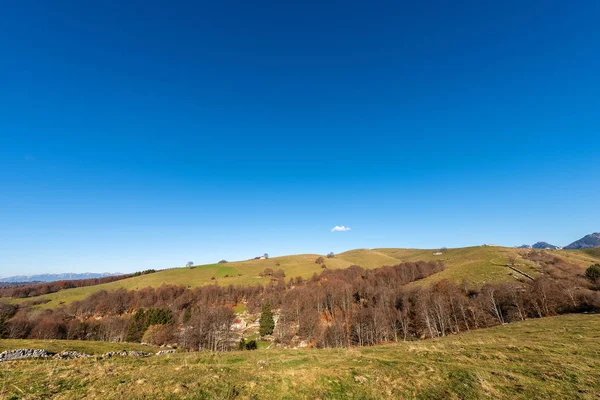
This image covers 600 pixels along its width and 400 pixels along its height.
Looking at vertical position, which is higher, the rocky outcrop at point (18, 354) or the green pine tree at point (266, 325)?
the rocky outcrop at point (18, 354)

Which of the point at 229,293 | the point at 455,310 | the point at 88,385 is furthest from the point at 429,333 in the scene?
the point at 229,293

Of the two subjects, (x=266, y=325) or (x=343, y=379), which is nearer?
(x=343, y=379)

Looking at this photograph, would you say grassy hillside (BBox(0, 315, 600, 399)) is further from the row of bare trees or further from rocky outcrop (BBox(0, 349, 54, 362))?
the row of bare trees

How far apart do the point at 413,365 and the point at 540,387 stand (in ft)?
22.5

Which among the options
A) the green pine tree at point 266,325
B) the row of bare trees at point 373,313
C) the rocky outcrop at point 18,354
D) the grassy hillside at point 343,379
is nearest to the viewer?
the grassy hillside at point 343,379

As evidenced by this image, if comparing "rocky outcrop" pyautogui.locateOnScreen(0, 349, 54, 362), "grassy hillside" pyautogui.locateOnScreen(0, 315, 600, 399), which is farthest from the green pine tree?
"grassy hillside" pyautogui.locateOnScreen(0, 315, 600, 399)

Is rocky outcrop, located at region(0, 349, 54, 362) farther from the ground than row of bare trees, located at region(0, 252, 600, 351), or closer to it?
farther from the ground

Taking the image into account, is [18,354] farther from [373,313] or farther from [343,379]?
[373,313]

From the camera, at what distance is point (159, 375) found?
14672 millimetres

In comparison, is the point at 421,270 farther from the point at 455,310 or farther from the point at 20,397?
the point at 20,397

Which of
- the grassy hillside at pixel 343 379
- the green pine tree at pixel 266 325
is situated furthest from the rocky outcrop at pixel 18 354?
the green pine tree at pixel 266 325

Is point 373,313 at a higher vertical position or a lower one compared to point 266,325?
higher

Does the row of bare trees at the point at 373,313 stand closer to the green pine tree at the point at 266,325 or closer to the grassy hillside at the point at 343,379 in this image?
the green pine tree at the point at 266,325

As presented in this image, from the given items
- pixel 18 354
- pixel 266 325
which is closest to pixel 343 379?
pixel 18 354
